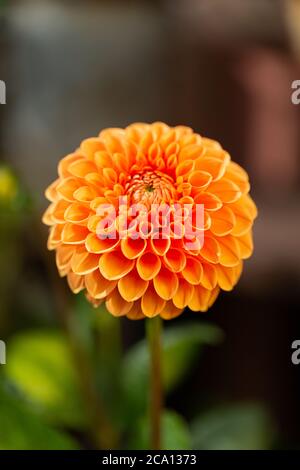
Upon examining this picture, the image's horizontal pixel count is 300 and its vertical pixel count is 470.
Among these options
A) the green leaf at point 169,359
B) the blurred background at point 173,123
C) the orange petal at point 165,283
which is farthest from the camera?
the blurred background at point 173,123

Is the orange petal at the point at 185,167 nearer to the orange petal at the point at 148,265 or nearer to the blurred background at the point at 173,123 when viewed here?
the orange petal at the point at 148,265

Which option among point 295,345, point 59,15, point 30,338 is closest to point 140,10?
point 59,15

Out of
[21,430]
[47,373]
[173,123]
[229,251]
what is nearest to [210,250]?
[229,251]

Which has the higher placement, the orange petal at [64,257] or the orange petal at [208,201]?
the orange petal at [208,201]

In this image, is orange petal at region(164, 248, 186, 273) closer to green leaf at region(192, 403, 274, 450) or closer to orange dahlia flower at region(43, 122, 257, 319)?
orange dahlia flower at region(43, 122, 257, 319)

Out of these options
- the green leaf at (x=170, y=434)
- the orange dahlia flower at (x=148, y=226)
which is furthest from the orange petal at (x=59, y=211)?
the green leaf at (x=170, y=434)

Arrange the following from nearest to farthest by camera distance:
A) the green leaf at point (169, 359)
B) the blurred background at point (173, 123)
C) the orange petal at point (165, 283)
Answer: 1. the orange petal at point (165, 283)
2. the green leaf at point (169, 359)
3. the blurred background at point (173, 123)

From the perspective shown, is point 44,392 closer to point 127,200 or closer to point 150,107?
point 127,200
